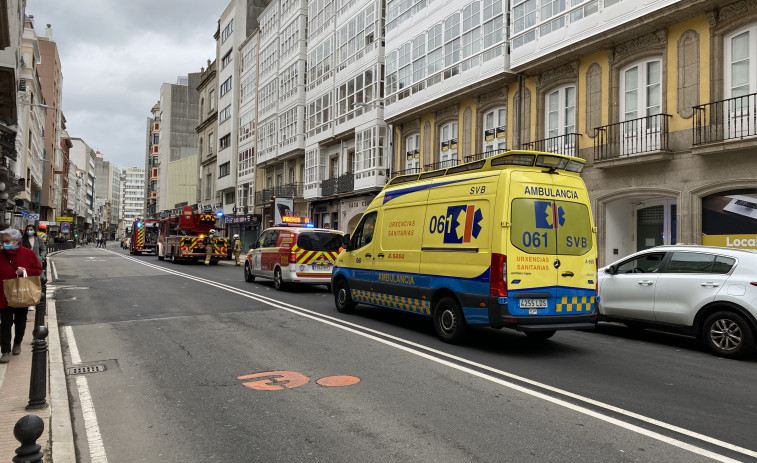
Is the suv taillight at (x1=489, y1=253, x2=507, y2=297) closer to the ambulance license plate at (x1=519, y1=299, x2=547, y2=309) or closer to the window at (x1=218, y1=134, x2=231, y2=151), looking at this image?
the ambulance license plate at (x1=519, y1=299, x2=547, y2=309)

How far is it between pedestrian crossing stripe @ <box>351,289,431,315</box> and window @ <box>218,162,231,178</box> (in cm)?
4503

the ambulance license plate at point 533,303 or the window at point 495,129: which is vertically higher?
the window at point 495,129

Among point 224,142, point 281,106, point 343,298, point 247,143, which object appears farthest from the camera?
point 224,142

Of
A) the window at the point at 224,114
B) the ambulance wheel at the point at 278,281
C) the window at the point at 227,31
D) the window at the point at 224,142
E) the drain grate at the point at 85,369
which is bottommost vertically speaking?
the drain grate at the point at 85,369

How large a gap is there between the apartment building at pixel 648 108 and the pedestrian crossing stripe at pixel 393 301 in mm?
8987

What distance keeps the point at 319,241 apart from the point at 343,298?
4678 mm

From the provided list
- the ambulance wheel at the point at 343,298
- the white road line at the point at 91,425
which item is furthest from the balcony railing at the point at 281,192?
the white road line at the point at 91,425

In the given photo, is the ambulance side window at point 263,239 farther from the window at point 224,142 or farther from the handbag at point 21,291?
the window at point 224,142

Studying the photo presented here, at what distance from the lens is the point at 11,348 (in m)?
6.93

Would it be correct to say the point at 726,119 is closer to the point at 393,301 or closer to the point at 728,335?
the point at 728,335

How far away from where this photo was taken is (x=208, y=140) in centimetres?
6216

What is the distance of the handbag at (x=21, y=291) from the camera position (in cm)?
653

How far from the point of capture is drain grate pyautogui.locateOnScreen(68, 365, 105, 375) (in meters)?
6.48

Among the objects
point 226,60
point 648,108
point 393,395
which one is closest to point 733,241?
point 648,108
